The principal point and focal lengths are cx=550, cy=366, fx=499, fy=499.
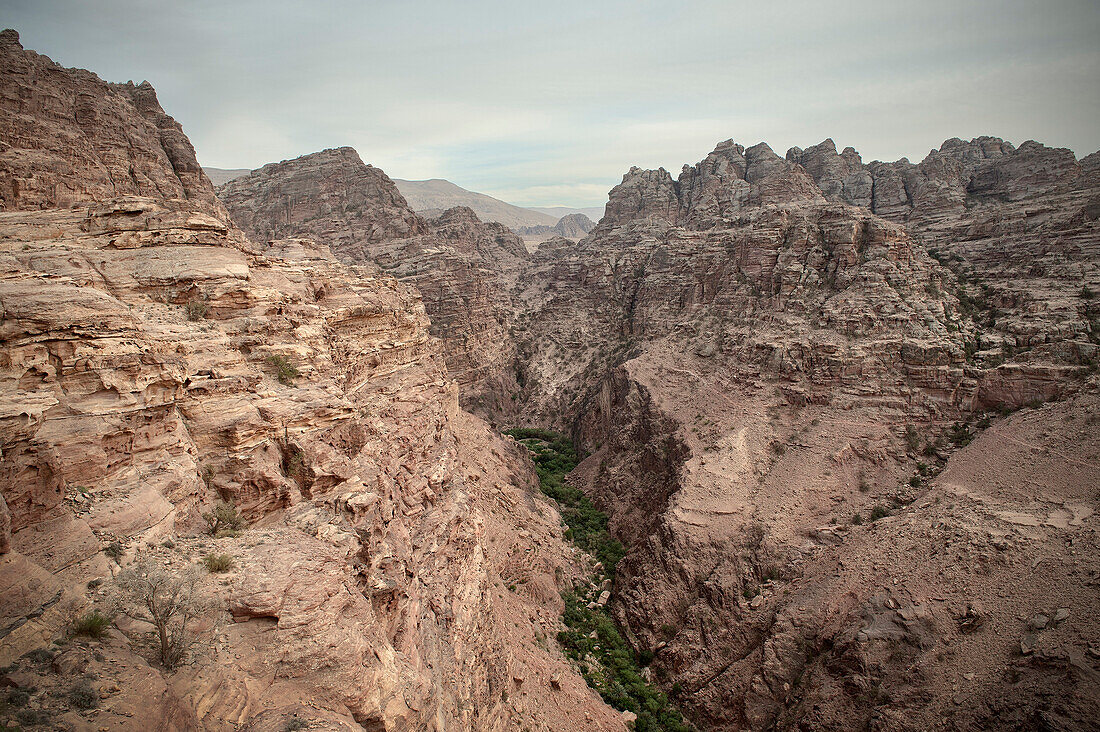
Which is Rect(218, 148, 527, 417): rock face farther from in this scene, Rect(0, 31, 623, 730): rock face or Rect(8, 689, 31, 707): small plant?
Rect(8, 689, 31, 707): small plant

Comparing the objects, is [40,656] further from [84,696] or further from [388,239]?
[388,239]

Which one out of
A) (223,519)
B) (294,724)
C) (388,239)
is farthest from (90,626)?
(388,239)

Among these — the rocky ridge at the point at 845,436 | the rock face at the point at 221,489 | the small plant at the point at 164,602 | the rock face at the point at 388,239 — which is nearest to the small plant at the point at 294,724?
the rock face at the point at 221,489

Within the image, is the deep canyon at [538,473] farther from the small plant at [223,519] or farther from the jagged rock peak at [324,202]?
the jagged rock peak at [324,202]

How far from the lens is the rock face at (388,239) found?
2315 inches

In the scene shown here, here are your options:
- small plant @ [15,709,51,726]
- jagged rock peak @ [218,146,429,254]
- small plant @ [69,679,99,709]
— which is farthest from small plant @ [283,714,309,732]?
jagged rock peak @ [218,146,429,254]

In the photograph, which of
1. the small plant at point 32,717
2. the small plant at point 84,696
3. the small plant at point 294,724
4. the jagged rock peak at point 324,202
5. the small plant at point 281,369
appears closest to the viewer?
the small plant at point 32,717

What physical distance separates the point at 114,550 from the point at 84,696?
2.84 m

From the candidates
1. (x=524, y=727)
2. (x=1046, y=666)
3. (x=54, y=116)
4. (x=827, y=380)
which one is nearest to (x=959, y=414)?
(x=827, y=380)

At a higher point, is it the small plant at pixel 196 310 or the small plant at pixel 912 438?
the small plant at pixel 196 310

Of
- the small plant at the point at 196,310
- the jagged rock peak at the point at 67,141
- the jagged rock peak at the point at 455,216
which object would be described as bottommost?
the small plant at the point at 196,310

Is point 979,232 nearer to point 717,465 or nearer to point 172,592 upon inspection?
point 717,465

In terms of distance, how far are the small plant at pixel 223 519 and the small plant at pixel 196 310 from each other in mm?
5443

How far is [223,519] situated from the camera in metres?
10.6
